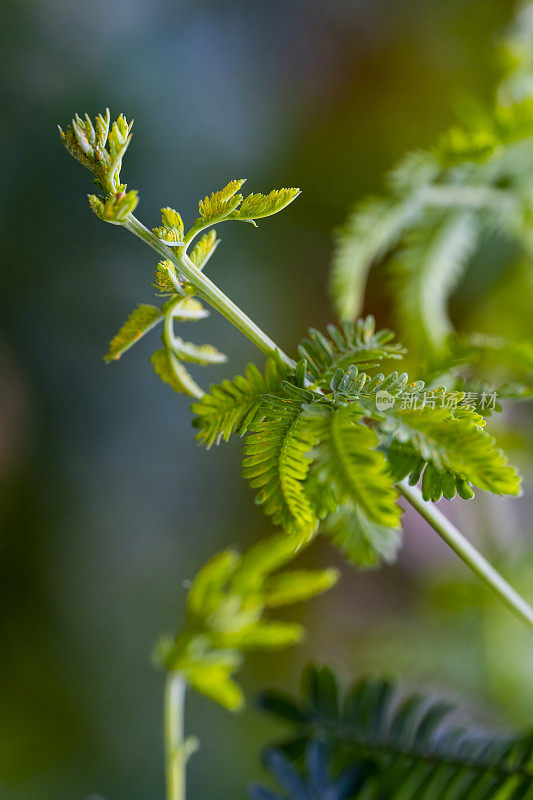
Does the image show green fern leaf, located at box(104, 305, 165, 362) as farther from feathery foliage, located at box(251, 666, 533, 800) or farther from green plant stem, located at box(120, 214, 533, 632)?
feathery foliage, located at box(251, 666, 533, 800)

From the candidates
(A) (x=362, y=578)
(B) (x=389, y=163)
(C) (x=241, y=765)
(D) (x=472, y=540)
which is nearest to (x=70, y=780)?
(C) (x=241, y=765)

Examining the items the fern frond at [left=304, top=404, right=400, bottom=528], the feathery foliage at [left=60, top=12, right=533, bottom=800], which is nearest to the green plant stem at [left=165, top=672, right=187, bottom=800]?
the feathery foliage at [left=60, top=12, right=533, bottom=800]

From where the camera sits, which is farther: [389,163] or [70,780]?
[389,163]

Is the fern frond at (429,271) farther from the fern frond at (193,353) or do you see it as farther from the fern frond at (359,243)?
the fern frond at (193,353)

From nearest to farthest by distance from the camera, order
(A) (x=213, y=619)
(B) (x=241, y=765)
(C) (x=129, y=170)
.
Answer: (A) (x=213, y=619) → (C) (x=129, y=170) → (B) (x=241, y=765)

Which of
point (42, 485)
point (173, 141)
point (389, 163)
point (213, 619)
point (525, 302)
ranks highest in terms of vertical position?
point (173, 141)

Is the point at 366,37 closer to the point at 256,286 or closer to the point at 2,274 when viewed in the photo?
the point at 256,286

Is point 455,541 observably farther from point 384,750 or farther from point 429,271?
point 429,271

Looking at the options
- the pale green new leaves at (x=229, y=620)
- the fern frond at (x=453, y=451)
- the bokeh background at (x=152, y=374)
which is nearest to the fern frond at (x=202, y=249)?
the fern frond at (x=453, y=451)

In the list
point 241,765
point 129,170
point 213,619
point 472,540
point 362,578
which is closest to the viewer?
point 213,619
